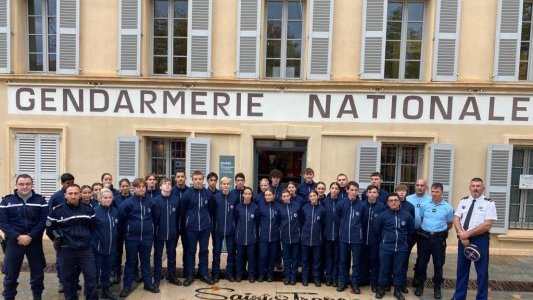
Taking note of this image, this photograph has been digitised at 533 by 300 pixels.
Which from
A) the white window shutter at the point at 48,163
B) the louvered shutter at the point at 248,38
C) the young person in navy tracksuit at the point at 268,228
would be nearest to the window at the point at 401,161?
the louvered shutter at the point at 248,38

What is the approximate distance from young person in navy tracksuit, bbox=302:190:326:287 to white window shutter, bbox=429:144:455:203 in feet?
11.5

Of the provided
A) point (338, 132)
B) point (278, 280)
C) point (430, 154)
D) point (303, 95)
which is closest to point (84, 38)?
point (303, 95)

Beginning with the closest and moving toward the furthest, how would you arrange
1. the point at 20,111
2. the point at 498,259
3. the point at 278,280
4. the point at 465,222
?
1. the point at 465,222
2. the point at 278,280
3. the point at 498,259
4. the point at 20,111

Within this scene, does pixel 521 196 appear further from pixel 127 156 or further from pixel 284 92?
pixel 127 156

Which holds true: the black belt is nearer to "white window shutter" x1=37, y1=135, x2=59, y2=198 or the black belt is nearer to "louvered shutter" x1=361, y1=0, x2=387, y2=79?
"louvered shutter" x1=361, y1=0, x2=387, y2=79

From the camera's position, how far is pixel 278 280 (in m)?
6.66

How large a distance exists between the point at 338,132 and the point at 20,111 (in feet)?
23.0

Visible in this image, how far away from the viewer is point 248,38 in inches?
344

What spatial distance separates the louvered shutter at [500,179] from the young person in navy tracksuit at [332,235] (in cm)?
417

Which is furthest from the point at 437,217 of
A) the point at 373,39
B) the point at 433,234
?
the point at 373,39

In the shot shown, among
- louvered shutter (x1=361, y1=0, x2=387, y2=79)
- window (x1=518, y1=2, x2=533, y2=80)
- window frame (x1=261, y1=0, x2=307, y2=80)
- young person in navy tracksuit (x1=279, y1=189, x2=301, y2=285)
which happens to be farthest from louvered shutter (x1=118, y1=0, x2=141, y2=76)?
window (x1=518, y1=2, x2=533, y2=80)

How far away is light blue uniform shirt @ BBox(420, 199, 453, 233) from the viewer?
20.0 ft

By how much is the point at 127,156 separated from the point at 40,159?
2005 mm

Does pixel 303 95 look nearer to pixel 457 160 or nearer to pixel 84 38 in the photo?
pixel 457 160
